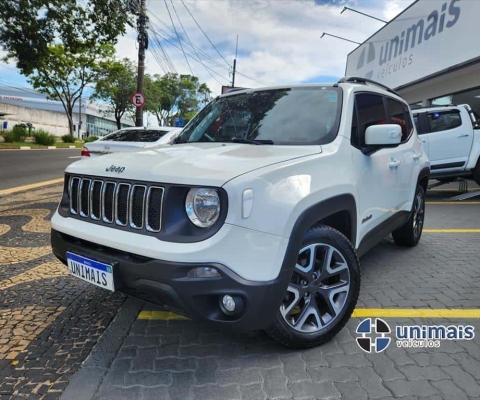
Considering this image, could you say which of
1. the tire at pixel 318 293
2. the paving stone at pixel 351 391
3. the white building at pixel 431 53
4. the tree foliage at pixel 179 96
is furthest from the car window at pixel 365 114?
the tree foliage at pixel 179 96

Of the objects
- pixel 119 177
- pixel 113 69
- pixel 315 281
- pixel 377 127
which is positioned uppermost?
pixel 113 69

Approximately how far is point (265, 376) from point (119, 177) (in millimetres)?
1460

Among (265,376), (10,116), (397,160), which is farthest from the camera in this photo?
(10,116)

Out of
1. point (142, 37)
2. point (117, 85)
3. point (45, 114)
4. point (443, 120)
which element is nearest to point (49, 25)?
point (142, 37)

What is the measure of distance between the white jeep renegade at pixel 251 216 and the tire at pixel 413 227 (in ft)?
4.84

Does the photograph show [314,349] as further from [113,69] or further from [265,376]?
[113,69]

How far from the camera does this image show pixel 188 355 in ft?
8.02

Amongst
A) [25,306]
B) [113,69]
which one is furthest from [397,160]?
[113,69]

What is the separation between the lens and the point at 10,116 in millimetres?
37594

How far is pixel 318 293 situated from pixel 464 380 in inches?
36.9

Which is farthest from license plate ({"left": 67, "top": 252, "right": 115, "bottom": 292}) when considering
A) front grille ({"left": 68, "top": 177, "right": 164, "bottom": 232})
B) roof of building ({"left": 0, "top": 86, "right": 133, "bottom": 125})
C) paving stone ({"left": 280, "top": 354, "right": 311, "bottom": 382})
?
roof of building ({"left": 0, "top": 86, "right": 133, "bottom": 125})

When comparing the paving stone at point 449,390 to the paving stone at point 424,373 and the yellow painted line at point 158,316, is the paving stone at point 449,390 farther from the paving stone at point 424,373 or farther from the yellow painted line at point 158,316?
the yellow painted line at point 158,316

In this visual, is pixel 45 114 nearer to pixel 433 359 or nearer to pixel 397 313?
pixel 397 313

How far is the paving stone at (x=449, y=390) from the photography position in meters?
2.07
